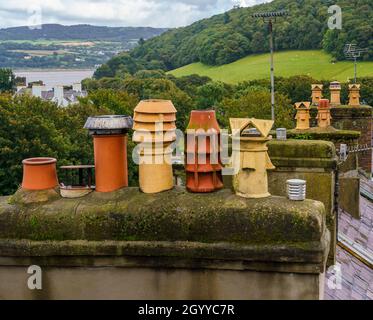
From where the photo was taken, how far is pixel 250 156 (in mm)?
4535

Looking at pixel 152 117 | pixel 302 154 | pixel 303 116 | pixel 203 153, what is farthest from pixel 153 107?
pixel 303 116

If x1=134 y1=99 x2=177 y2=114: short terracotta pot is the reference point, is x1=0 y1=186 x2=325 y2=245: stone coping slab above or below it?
below

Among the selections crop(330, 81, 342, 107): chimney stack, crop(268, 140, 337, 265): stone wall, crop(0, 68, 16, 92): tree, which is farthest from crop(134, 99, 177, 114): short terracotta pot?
crop(0, 68, 16, 92): tree

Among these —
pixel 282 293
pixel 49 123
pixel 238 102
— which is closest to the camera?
pixel 282 293

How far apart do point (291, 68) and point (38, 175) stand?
299 feet

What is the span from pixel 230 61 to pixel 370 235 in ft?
338

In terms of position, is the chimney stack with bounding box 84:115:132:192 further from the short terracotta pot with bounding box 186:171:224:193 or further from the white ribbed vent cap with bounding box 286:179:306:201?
the white ribbed vent cap with bounding box 286:179:306:201

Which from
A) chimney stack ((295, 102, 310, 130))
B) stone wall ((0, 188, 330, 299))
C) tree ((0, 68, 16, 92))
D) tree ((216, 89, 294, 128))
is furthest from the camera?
tree ((0, 68, 16, 92))


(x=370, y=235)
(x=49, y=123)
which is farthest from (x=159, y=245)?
(x=49, y=123)

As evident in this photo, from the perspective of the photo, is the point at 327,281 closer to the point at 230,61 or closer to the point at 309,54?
the point at 309,54

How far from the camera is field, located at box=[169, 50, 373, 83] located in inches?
3334

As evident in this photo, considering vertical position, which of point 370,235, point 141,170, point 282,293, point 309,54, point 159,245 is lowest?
point 370,235

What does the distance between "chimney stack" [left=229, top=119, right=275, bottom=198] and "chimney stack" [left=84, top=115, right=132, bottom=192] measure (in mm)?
935

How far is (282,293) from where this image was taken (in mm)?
4109
